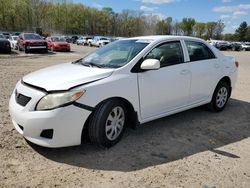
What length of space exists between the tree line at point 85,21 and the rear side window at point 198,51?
81.4 meters

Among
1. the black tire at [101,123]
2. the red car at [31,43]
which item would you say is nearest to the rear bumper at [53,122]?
the black tire at [101,123]

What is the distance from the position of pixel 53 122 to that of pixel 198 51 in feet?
11.2

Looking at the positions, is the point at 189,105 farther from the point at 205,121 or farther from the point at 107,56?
the point at 107,56

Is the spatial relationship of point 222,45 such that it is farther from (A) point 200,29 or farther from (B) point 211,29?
(A) point 200,29

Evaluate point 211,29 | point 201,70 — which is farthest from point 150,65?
point 211,29

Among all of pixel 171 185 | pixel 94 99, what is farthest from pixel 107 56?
pixel 171 185

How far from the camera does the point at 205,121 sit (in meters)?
5.59

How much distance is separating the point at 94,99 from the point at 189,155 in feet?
5.26

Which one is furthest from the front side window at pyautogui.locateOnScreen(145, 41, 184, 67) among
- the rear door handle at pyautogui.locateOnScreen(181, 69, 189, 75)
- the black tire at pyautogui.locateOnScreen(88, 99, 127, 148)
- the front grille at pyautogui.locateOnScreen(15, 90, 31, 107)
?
the front grille at pyautogui.locateOnScreen(15, 90, 31, 107)

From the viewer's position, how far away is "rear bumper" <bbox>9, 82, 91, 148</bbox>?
3566mm

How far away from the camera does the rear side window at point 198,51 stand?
17.8 ft

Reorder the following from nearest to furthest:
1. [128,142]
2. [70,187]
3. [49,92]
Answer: [70,187] < [49,92] < [128,142]

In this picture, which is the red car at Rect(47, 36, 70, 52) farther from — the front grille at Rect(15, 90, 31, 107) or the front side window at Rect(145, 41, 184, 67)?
the front grille at Rect(15, 90, 31, 107)

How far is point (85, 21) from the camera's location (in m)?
101
